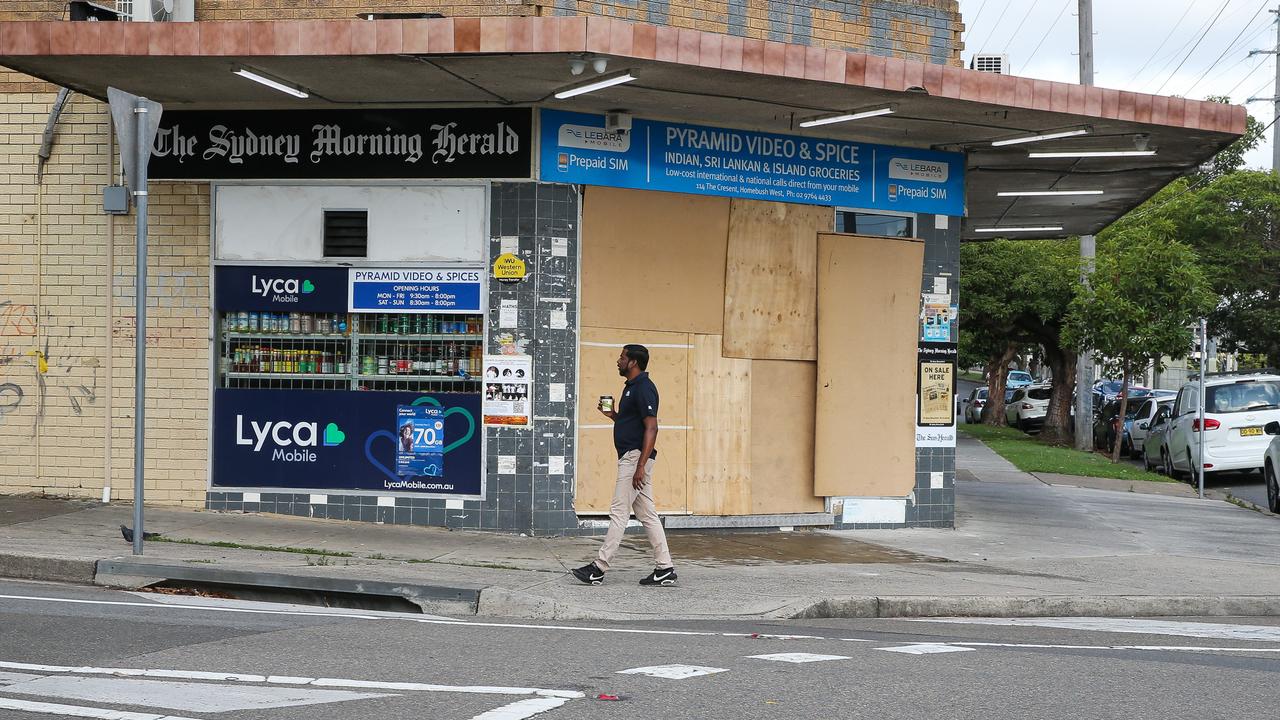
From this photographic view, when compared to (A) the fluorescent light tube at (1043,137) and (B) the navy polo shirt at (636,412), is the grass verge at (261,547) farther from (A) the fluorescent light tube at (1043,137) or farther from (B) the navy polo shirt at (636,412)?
(A) the fluorescent light tube at (1043,137)

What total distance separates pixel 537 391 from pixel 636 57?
330 centimetres

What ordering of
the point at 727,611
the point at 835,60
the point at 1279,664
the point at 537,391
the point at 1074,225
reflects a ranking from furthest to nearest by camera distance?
1. the point at 1074,225
2. the point at 537,391
3. the point at 835,60
4. the point at 727,611
5. the point at 1279,664

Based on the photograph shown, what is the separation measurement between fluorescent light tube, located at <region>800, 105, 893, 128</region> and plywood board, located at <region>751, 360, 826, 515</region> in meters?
2.33

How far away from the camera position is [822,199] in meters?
12.9

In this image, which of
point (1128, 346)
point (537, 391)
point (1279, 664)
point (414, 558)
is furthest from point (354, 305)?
point (1128, 346)

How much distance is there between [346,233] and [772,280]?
13.4 ft

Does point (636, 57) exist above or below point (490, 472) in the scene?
above

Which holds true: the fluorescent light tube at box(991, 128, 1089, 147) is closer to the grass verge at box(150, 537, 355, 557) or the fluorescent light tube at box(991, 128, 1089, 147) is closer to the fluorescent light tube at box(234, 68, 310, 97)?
the fluorescent light tube at box(234, 68, 310, 97)

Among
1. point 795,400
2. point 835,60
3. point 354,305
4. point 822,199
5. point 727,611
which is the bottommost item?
point 727,611

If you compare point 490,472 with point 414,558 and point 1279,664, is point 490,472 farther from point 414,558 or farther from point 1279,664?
point 1279,664

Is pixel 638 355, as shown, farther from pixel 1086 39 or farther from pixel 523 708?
pixel 1086 39

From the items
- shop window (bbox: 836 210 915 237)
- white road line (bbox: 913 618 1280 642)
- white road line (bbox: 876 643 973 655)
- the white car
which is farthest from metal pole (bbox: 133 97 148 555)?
the white car

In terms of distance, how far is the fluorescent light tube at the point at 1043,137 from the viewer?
1252 cm

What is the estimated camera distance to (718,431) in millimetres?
12539
